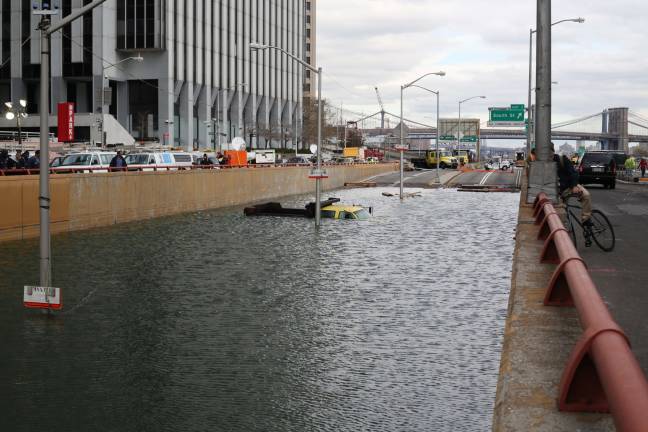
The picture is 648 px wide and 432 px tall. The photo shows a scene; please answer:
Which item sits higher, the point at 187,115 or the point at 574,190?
the point at 187,115

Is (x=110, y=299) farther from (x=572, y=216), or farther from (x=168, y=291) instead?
(x=572, y=216)

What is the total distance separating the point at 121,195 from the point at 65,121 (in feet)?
122

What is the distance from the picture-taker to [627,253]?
18.4 metres

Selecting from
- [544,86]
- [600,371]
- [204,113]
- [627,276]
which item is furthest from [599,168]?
[204,113]

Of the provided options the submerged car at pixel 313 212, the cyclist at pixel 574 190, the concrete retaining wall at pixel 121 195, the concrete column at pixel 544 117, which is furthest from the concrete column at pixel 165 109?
the cyclist at pixel 574 190

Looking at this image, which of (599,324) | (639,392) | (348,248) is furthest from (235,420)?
(348,248)

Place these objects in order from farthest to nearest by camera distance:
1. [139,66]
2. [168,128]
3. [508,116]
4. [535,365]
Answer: [508,116] < [139,66] < [168,128] < [535,365]

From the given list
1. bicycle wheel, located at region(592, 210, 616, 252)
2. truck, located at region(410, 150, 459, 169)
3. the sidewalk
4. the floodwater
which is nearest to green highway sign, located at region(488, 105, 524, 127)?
truck, located at region(410, 150, 459, 169)

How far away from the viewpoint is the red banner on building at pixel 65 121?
63.2m

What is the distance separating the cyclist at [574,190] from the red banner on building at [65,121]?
46.8 metres

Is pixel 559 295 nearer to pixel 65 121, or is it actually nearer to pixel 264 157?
pixel 65 121

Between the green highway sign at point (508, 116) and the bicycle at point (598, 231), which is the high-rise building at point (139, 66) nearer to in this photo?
the green highway sign at point (508, 116)

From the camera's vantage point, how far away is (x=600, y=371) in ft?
14.5

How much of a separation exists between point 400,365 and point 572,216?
33.6ft
